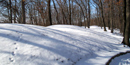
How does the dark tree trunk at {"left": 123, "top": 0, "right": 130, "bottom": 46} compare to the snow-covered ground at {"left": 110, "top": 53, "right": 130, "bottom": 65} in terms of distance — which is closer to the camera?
the snow-covered ground at {"left": 110, "top": 53, "right": 130, "bottom": 65}

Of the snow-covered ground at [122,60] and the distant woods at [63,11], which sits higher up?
the distant woods at [63,11]

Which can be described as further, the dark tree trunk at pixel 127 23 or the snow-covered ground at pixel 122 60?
the dark tree trunk at pixel 127 23

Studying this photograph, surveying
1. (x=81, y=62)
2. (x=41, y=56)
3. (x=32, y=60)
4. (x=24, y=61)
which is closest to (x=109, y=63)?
(x=81, y=62)

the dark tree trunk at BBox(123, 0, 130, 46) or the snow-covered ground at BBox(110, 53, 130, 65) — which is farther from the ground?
the dark tree trunk at BBox(123, 0, 130, 46)

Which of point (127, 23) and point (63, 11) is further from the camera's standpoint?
point (63, 11)

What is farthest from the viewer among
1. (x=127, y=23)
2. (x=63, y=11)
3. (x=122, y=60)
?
(x=63, y=11)

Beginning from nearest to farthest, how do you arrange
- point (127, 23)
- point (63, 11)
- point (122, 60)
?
point (122, 60)
point (127, 23)
point (63, 11)

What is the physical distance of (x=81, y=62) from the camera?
11.6ft

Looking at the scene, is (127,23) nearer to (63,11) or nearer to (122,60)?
(122,60)

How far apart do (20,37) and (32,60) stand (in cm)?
154

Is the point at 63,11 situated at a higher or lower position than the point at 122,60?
higher

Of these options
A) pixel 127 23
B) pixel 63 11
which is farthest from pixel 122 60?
pixel 63 11

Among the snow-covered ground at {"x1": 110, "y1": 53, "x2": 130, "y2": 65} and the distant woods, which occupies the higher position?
the distant woods

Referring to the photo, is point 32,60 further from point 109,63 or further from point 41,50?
point 109,63
